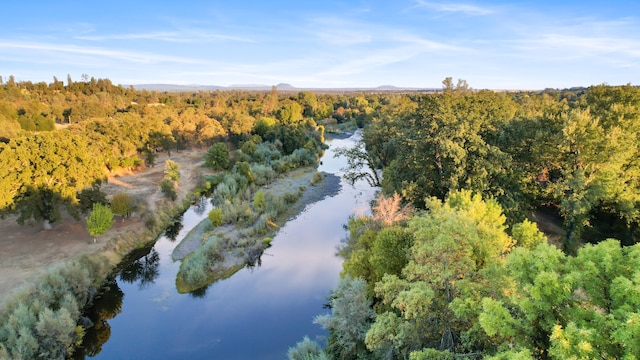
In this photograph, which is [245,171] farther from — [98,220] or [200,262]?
[200,262]

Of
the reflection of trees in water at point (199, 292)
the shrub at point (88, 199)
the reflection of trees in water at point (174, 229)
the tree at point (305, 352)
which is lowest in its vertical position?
the reflection of trees in water at point (199, 292)

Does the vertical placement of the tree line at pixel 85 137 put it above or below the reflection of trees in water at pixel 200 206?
above

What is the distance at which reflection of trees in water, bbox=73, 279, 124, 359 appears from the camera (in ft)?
65.5

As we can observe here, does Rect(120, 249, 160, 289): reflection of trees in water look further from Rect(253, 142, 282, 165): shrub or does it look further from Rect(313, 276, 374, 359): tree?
Rect(253, 142, 282, 165): shrub

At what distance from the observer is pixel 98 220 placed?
28.3 metres

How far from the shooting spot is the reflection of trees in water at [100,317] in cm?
1995

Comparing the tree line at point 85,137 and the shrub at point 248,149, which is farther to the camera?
the shrub at point 248,149

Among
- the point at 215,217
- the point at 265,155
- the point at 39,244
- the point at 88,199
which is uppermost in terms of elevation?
the point at 265,155

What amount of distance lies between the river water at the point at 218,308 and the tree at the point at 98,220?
3858 millimetres

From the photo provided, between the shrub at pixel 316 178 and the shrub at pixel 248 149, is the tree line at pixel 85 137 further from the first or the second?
the shrub at pixel 316 178

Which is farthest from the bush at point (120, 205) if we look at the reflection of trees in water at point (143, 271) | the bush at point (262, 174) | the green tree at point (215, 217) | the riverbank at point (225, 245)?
the bush at point (262, 174)

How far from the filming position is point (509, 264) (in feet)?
35.1

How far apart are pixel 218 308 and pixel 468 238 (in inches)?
680

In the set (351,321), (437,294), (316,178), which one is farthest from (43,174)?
(316,178)
